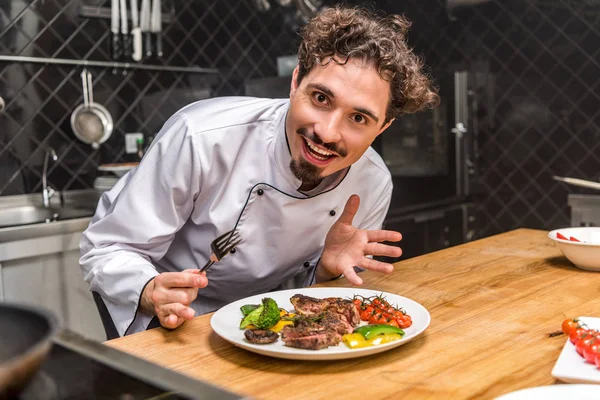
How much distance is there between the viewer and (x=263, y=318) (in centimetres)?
107

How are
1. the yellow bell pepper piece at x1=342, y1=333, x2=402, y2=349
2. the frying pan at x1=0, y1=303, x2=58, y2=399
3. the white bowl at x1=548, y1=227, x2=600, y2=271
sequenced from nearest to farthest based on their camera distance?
the frying pan at x1=0, y1=303, x2=58, y2=399 → the yellow bell pepper piece at x1=342, y1=333, x2=402, y2=349 → the white bowl at x1=548, y1=227, x2=600, y2=271

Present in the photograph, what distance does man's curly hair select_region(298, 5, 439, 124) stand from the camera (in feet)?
4.75

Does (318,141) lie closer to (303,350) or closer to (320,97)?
(320,97)

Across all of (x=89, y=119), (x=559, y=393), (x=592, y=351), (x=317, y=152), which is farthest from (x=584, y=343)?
(x=89, y=119)

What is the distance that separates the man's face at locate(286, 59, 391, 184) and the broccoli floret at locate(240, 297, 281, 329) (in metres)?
0.47

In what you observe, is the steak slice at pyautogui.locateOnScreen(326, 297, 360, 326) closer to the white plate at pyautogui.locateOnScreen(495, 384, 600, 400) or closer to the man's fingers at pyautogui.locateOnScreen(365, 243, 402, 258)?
the man's fingers at pyautogui.locateOnScreen(365, 243, 402, 258)

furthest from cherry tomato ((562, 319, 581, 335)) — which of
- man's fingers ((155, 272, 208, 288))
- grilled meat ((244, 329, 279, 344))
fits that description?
man's fingers ((155, 272, 208, 288))

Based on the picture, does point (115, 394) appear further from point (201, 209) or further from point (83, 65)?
point (83, 65)

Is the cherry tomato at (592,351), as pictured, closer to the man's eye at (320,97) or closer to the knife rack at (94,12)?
the man's eye at (320,97)

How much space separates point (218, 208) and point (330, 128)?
380 millimetres

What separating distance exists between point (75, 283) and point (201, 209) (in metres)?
1.25

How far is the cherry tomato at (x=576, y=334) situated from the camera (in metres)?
0.94

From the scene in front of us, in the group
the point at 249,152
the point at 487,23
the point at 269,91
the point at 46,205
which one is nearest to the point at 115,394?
the point at 249,152

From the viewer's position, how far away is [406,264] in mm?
1606
